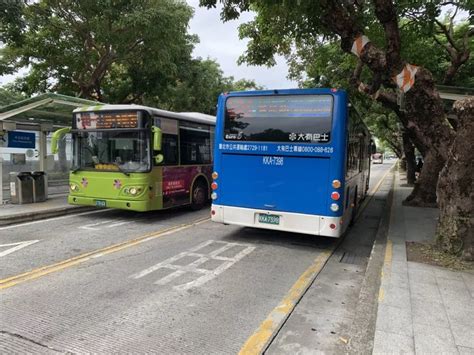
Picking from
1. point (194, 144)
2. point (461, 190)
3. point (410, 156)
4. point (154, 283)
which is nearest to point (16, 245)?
point (154, 283)

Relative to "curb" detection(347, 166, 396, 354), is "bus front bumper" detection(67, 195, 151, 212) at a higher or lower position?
higher

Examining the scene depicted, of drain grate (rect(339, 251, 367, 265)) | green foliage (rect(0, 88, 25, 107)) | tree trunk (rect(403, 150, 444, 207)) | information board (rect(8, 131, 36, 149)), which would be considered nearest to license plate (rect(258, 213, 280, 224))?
drain grate (rect(339, 251, 367, 265))

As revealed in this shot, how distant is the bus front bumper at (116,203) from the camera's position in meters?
8.98

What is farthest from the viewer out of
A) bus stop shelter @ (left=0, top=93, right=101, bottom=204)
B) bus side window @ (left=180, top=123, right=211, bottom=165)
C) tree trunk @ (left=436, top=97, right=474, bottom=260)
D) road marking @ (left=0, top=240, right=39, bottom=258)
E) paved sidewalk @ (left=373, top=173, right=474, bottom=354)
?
bus side window @ (left=180, top=123, right=211, bottom=165)

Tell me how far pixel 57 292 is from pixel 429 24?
9.99m

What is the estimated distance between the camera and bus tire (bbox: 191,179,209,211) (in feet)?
36.9

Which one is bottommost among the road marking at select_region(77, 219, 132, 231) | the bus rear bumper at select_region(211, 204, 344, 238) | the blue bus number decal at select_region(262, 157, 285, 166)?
the road marking at select_region(77, 219, 132, 231)

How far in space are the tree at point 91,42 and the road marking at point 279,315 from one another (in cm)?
994

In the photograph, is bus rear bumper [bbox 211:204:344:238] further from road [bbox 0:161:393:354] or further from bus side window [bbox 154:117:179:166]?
bus side window [bbox 154:117:179:166]

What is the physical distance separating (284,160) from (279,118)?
79 centimetres

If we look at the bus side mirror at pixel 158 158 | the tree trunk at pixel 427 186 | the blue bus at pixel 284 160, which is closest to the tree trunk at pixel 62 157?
the bus side mirror at pixel 158 158

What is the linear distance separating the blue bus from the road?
2.17ft

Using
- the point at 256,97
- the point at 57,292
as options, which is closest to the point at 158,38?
the point at 256,97

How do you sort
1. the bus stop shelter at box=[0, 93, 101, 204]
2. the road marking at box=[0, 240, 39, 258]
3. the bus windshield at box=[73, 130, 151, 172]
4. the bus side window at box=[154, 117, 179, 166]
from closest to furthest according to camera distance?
the road marking at box=[0, 240, 39, 258] → the bus windshield at box=[73, 130, 151, 172] → the bus side window at box=[154, 117, 179, 166] → the bus stop shelter at box=[0, 93, 101, 204]
